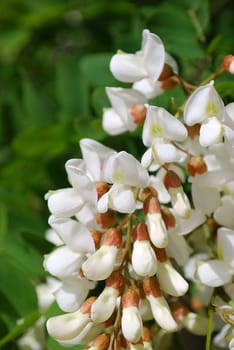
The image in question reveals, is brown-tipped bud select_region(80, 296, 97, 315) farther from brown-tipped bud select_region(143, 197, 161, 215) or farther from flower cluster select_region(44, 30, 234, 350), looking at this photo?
brown-tipped bud select_region(143, 197, 161, 215)

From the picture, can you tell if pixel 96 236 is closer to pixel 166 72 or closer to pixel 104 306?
pixel 104 306

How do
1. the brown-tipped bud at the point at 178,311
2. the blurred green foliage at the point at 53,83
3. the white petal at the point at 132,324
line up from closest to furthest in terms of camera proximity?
the white petal at the point at 132,324
the brown-tipped bud at the point at 178,311
the blurred green foliage at the point at 53,83

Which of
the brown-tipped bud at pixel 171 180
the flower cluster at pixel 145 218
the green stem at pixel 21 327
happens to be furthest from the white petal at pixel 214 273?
the green stem at pixel 21 327

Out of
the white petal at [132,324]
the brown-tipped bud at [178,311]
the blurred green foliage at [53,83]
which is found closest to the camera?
the white petal at [132,324]

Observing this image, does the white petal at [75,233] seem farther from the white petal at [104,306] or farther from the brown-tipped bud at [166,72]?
the brown-tipped bud at [166,72]

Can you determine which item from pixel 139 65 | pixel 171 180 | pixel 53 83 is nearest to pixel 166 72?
pixel 139 65

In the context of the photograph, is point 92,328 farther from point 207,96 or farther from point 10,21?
point 10,21
